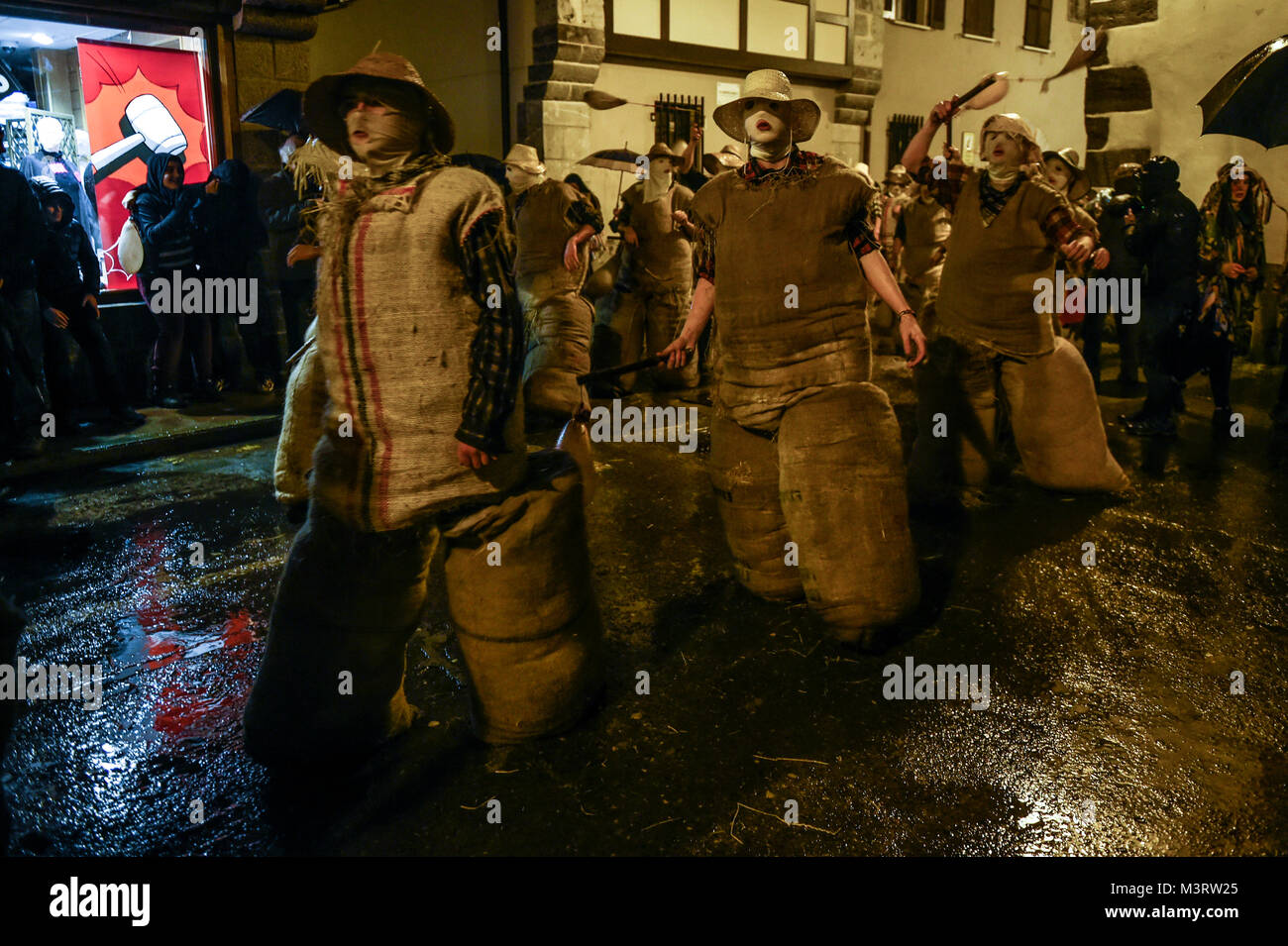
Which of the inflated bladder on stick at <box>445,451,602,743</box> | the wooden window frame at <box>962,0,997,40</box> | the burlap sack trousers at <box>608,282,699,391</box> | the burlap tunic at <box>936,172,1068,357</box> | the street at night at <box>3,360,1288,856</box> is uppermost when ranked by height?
the wooden window frame at <box>962,0,997,40</box>

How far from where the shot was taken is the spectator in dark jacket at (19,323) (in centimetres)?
723

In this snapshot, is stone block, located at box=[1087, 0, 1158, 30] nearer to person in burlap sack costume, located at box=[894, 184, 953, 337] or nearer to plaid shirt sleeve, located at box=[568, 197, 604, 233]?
person in burlap sack costume, located at box=[894, 184, 953, 337]

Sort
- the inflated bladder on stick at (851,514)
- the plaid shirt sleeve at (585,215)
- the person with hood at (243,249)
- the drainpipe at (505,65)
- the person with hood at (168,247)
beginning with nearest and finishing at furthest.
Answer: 1. the inflated bladder on stick at (851,514)
2. the plaid shirt sleeve at (585,215)
3. the person with hood at (168,247)
4. the person with hood at (243,249)
5. the drainpipe at (505,65)

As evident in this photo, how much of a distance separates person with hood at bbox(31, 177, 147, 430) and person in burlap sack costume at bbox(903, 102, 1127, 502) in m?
6.28

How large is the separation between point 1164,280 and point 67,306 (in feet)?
28.7

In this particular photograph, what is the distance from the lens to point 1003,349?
20.0 feet

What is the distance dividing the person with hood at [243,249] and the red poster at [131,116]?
0.77 metres

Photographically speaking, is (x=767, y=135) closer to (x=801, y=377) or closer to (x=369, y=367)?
(x=801, y=377)

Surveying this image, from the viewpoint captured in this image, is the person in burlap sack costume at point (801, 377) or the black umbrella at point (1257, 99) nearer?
the person in burlap sack costume at point (801, 377)

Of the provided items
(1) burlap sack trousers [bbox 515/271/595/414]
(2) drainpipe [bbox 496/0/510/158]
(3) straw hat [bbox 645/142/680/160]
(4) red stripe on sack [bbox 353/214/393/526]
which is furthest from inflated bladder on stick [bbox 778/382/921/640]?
(2) drainpipe [bbox 496/0/510/158]

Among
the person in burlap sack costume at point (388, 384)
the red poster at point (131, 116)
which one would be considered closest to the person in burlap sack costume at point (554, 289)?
the person in burlap sack costume at point (388, 384)

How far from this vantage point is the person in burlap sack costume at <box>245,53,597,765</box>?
10.2 ft

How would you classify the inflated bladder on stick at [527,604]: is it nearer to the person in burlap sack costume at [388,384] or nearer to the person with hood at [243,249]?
the person in burlap sack costume at [388,384]

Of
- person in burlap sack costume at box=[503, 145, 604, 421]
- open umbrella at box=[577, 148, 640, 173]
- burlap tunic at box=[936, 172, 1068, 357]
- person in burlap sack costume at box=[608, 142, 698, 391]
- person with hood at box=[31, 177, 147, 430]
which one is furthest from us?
open umbrella at box=[577, 148, 640, 173]
